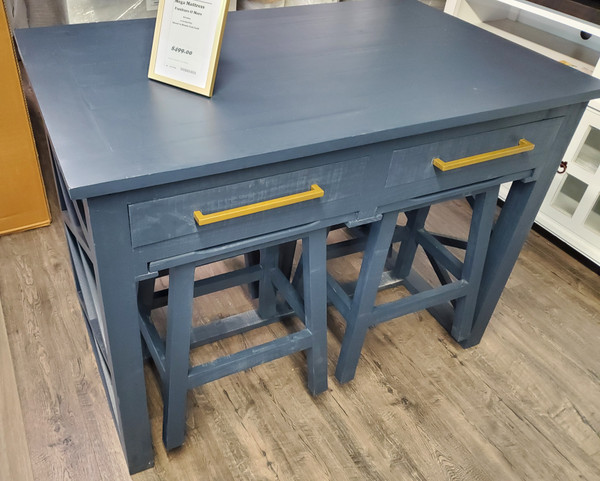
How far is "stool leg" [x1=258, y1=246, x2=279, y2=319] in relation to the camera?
161 cm

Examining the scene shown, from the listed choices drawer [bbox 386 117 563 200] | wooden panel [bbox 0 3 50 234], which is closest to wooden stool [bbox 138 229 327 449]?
drawer [bbox 386 117 563 200]

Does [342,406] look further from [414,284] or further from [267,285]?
[414,284]

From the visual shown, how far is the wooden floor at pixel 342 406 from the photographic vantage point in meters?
1.40

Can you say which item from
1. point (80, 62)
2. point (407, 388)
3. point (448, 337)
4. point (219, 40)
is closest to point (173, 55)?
point (219, 40)

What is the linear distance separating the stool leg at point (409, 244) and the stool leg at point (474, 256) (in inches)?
9.5

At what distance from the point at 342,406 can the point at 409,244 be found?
610mm

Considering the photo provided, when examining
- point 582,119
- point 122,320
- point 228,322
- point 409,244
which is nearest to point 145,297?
point 228,322

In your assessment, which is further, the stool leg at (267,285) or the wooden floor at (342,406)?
the stool leg at (267,285)

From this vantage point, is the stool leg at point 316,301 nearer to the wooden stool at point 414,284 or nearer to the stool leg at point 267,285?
the wooden stool at point 414,284

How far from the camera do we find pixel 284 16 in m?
1.54

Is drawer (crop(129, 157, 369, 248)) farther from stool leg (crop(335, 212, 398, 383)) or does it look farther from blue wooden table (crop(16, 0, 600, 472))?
stool leg (crop(335, 212, 398, 383))

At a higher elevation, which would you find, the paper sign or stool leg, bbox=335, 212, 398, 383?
the paper sign

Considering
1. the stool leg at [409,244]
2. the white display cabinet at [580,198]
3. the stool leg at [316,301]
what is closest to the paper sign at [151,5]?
the stool leg at [409,244]

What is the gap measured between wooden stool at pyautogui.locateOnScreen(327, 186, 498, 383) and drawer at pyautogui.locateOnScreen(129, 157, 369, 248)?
7.8 inches
